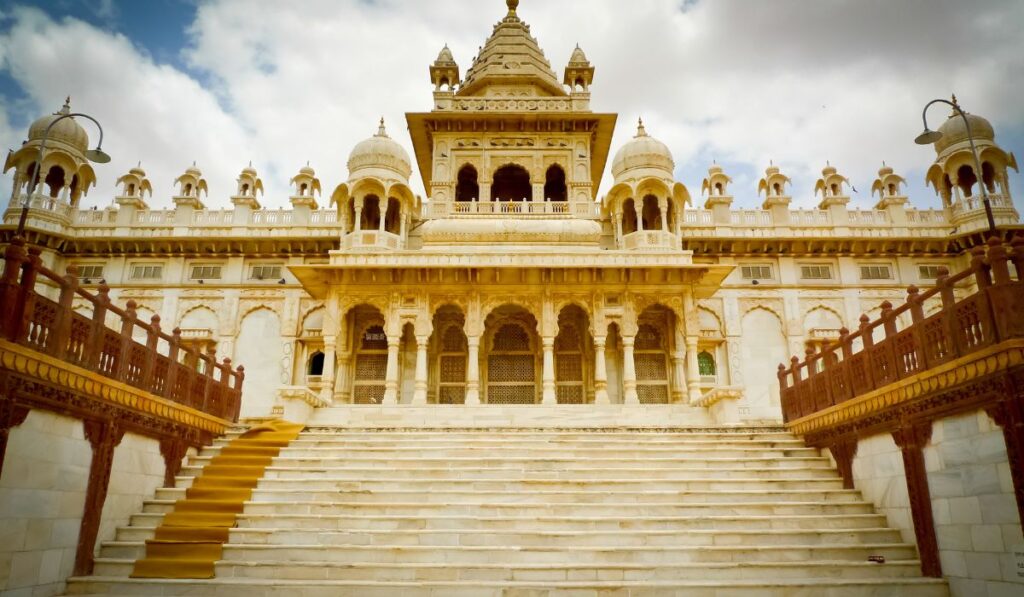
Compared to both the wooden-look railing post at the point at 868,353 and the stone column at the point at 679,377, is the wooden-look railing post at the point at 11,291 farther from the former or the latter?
the stone column at the point at 679,377

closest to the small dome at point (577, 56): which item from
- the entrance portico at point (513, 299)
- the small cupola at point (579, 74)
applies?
the small cupola at point (579, 74)

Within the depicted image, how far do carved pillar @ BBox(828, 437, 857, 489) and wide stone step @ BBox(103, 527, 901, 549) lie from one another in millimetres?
1440

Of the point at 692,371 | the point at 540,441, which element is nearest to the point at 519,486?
the point at 540,441

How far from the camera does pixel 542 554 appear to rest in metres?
7.89

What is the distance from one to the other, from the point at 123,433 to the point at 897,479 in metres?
10.2

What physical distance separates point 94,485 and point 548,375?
35.8 ft

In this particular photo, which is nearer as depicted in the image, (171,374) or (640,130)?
(171,374)

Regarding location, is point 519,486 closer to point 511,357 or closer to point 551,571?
point 551,571

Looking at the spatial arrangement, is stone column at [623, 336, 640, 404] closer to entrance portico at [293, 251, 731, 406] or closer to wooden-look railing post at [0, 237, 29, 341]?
entrance portico at [293, 251, 731, 406]

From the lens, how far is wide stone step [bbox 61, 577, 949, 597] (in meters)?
7.27

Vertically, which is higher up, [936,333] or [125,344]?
[125,344]

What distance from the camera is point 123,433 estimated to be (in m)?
8.96

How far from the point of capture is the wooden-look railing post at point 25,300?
6.90m

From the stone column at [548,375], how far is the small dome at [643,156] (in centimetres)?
680
